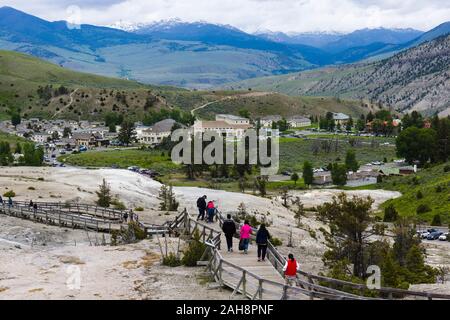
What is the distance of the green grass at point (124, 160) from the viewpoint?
12594cm

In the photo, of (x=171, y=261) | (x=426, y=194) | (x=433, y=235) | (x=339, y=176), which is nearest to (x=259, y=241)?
(x=171, y=261)

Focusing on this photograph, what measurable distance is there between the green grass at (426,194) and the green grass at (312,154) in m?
28.6

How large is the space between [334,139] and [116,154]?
63367 mm

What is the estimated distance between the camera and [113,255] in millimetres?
34531

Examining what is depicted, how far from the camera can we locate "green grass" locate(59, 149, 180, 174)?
12594cm

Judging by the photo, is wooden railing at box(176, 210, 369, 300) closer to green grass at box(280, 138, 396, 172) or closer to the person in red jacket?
the person in red jacket

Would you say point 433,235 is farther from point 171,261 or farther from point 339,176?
point 171,261

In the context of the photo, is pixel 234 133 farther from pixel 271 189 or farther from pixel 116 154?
pixel 271 189

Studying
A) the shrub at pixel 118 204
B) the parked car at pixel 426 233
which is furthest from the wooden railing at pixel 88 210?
the parked car at pixel 426 233

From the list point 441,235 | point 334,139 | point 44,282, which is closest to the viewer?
point 44,282

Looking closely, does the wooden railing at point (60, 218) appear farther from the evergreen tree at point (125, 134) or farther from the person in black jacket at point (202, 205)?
the evergreen tree at point (125, 134)

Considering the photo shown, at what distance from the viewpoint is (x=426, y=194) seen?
8812 cm
